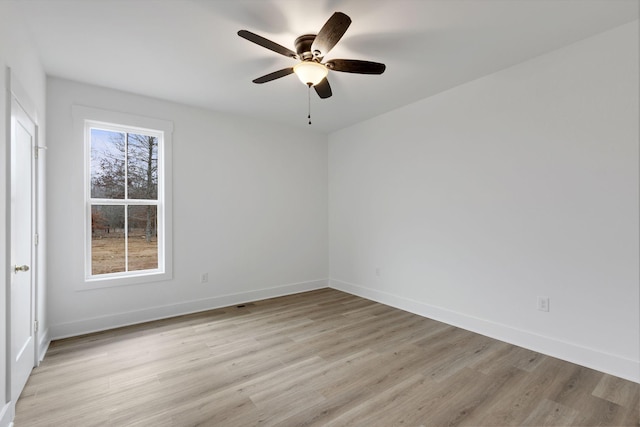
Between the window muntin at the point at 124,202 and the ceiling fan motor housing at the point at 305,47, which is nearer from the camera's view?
the ceiling fan motor housing at the point at 305,47

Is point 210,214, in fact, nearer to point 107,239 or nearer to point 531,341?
point 107,239

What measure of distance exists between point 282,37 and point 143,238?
286cm

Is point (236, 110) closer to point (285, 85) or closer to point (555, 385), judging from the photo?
point (285, 85)

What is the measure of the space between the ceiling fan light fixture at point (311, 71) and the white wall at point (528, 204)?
1276mm

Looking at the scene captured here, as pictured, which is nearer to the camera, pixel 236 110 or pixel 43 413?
pixel 43 413

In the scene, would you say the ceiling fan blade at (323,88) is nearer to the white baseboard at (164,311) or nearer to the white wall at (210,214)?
the white wall at (210,214)

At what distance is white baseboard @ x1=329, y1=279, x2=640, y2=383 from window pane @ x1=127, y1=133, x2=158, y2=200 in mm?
3434

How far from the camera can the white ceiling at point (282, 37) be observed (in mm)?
2098

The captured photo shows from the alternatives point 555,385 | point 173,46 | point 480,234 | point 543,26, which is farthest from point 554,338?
point 173,46

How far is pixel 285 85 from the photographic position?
331 cm

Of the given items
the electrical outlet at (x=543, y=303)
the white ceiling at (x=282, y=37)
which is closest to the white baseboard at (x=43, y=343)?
the white ceiling at (x=282, y=37)

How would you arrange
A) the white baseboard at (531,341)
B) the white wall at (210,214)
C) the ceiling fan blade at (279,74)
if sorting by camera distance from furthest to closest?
the white wall at (210,214)
the ceiling fan blade at (279,74)
the white baseboard at (531,341)

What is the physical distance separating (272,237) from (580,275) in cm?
363

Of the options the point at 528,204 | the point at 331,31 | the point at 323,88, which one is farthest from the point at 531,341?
the point at 331,31
